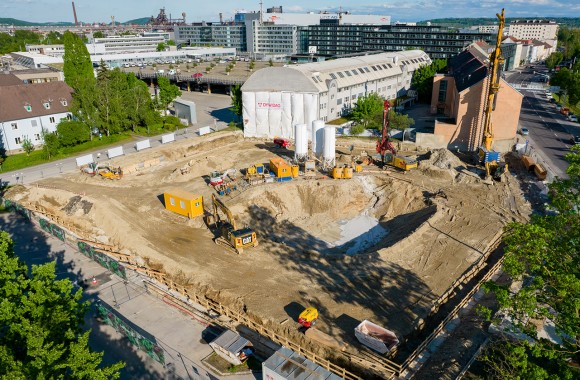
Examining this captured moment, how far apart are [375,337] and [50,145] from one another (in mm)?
48836

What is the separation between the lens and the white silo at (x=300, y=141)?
46.6 meters

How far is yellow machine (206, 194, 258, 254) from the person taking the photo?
108ft

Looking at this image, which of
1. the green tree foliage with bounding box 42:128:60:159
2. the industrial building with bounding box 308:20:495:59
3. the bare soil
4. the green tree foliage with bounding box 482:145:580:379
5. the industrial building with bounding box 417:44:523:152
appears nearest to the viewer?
the green tree foliage with bounding box 482:145:580:379

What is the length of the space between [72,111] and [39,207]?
22217 mm

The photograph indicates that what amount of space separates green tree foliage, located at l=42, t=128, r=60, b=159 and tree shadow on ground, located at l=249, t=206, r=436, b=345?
1392 inches

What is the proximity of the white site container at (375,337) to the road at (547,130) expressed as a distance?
3459 cm

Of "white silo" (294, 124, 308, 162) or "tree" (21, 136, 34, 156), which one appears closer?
"white silo" (294, 124, 308, 162)

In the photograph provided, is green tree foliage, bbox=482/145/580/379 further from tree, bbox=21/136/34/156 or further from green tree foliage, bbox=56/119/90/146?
tree, bbox=21/136/34/156

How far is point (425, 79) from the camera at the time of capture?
268 ft

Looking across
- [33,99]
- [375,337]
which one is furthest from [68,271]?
[33,99]

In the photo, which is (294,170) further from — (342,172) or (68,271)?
(68,271)

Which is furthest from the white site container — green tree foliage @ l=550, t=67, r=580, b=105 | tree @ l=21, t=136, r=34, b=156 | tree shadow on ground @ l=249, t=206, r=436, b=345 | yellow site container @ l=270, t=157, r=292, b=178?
green tree foliage @ l=550, t=67, r=580, b=105

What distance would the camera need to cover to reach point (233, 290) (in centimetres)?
2825

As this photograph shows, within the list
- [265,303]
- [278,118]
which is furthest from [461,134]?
[265,303]
